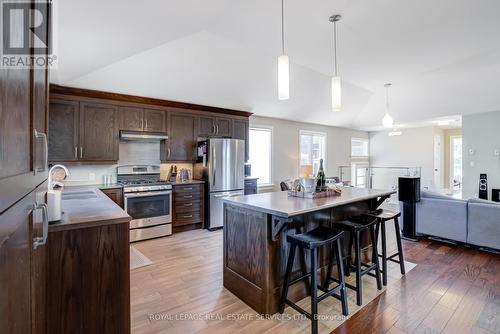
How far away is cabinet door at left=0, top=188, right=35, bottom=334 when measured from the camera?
0.56 m

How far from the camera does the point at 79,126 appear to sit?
3.76 m

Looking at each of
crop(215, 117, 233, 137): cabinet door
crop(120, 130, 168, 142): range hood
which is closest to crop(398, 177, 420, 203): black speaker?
crop(215, 117, 233, 137): cabinet door

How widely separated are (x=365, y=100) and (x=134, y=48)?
5.68m

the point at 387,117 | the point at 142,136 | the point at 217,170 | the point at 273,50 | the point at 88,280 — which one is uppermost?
the point at 273,50

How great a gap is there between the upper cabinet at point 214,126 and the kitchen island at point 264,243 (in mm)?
2668

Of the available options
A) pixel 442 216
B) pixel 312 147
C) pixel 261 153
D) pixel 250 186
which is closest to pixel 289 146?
pixel 261 153

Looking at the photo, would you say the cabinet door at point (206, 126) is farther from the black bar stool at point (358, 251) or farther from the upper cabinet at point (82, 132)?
the black bar stool at point (358, 251)

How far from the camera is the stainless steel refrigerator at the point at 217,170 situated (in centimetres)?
467

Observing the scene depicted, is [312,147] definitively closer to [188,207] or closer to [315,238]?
[188,207]

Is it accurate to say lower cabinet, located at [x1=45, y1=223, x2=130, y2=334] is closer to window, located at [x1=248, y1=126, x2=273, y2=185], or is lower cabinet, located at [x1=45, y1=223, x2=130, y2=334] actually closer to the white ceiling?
the white ceiling

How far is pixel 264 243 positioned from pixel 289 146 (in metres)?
4.84

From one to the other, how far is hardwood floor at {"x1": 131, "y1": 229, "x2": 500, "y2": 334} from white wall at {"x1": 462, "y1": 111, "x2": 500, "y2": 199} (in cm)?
366

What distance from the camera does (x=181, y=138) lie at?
4.70 meters

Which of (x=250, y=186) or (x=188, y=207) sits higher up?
(x=250, y=186)
